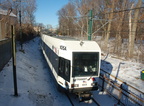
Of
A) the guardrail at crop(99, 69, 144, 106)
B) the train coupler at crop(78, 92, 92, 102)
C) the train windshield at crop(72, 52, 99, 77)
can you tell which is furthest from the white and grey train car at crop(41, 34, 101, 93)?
the guardrail at crop(99, 69, 144, 106)

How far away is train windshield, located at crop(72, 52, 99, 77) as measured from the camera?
6.94 m

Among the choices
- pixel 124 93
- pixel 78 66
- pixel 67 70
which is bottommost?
pixel 124 93

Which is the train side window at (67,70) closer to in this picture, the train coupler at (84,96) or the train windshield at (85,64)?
the train windshield at (85,64)

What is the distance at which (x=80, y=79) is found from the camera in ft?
23.2

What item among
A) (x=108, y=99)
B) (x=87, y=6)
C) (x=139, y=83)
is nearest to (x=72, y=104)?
(x=108, y=99)

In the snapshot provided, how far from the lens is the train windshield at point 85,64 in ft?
22.8

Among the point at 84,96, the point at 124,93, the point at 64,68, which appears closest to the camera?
the point at 64,68

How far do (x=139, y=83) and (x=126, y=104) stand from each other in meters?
3.87

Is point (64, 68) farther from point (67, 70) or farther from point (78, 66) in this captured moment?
point (78, 66)

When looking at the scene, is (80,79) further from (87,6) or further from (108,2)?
(87,6)

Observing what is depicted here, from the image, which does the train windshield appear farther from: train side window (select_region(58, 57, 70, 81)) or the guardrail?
the guardrail

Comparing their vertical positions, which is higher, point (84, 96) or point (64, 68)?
point (64, 68)

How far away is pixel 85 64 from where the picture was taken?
7.16 meters

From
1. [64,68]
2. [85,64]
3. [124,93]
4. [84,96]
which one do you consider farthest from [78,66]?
[124,93]
